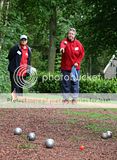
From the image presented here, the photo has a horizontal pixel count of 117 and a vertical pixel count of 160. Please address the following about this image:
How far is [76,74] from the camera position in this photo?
13922mm

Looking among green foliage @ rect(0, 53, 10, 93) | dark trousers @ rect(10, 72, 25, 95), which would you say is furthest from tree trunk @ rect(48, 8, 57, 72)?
dark trousers @ rect(10, 72, 25, 95)

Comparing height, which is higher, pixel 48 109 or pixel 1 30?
pixel 1 30

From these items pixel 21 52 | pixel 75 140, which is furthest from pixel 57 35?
pixel 75 140

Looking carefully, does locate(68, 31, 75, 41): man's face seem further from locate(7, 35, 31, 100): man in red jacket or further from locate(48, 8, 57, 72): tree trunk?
locate(48, 8, 57, 72): tree trunk

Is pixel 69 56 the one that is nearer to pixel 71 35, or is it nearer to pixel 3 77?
pixel 71 35

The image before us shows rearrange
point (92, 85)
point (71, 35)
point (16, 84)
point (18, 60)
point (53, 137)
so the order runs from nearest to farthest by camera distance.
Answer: point (53, 137)
point (71, 35)
point (18, 60)
point (16, 84)
point (92, 85)

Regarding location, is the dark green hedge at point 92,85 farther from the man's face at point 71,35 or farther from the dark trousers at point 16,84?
the man's face at point 71,35

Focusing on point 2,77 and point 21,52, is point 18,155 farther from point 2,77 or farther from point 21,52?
point 2,77

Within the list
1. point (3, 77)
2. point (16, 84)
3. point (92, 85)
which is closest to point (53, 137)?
point (16, 84)

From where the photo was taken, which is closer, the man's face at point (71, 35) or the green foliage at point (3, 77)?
the man's face at point (71, 35)

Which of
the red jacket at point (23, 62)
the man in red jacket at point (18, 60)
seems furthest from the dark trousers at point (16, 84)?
the red jacket at point (23, 62)

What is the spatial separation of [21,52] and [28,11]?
8441 millimetres

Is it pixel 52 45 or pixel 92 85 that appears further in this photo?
pixel 52 45

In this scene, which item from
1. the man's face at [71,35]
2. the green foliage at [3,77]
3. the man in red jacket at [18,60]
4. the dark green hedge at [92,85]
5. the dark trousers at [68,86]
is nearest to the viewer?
the man's face at [71,35]
